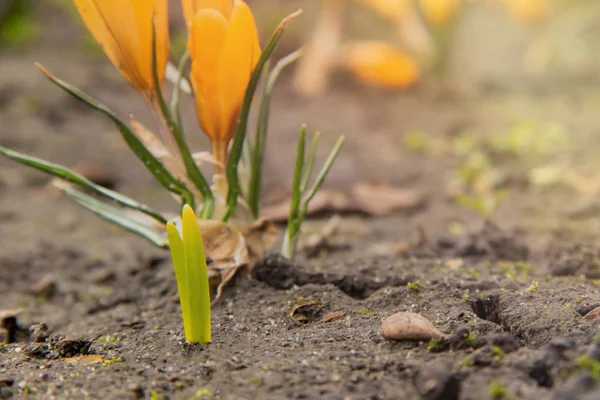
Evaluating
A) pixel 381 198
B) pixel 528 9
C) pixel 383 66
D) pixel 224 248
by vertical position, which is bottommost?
pixel 381 198

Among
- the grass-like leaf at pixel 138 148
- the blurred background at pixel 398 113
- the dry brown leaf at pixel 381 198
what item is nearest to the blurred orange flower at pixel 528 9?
the blurred background at pixel 398 113

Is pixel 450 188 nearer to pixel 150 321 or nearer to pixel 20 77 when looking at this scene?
pixel 150 321

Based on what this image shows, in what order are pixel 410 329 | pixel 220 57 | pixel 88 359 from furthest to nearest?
pixel 220 57 < pixel 88 359 < pixel 410 329

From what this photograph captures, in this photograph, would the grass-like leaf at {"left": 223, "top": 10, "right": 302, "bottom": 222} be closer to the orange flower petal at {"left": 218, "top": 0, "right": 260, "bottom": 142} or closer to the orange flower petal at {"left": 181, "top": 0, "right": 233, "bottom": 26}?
the orange flower petal at {"left": 218, "top": 0, "right": 260, "bottom": 142}

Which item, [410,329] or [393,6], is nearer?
[410,329]

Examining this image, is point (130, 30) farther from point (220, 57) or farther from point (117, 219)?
point (117, 219)

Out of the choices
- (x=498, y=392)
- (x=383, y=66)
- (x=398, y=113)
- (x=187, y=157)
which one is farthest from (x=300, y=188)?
(x=383, y=66)
